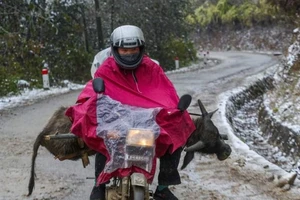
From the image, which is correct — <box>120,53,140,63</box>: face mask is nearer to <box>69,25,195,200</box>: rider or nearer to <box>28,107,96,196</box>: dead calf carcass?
<box>69,25,195,200</box>: rider

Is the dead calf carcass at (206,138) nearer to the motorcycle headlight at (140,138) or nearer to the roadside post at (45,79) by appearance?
the motorcycle headlight at (140,138)

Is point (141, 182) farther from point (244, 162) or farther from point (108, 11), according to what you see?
point (108, 11)

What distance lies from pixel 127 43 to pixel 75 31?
17.3 meters

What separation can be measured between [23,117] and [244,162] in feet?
19.8

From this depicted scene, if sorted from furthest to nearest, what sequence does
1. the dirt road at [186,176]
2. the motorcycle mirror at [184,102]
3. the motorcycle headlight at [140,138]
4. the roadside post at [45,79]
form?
the roadside post at [45,79], the dirt road at [186,176], the motorcycle mirror at [184,102], the motorcycle headlight at [140,138]

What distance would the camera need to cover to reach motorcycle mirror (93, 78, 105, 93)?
3.96 meters

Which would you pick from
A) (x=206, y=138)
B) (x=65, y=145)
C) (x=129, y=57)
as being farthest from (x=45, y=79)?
(x=206, y=138)

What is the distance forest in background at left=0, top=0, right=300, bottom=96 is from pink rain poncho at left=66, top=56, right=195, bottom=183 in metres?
10.7

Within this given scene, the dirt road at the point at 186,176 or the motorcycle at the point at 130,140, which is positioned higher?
the motorcycle at the point at 130,140

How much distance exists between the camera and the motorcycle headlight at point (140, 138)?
139 inches

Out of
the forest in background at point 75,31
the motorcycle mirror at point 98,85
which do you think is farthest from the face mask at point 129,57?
the forest in background at point 75,31

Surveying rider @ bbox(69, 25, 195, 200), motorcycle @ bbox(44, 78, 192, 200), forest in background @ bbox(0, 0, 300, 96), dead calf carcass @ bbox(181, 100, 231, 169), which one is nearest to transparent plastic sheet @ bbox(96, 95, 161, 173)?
motorcycle @ bbox(44, 78, 192, 200)

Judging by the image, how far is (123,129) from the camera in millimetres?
3684

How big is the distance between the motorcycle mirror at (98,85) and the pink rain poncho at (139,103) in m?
0.08
